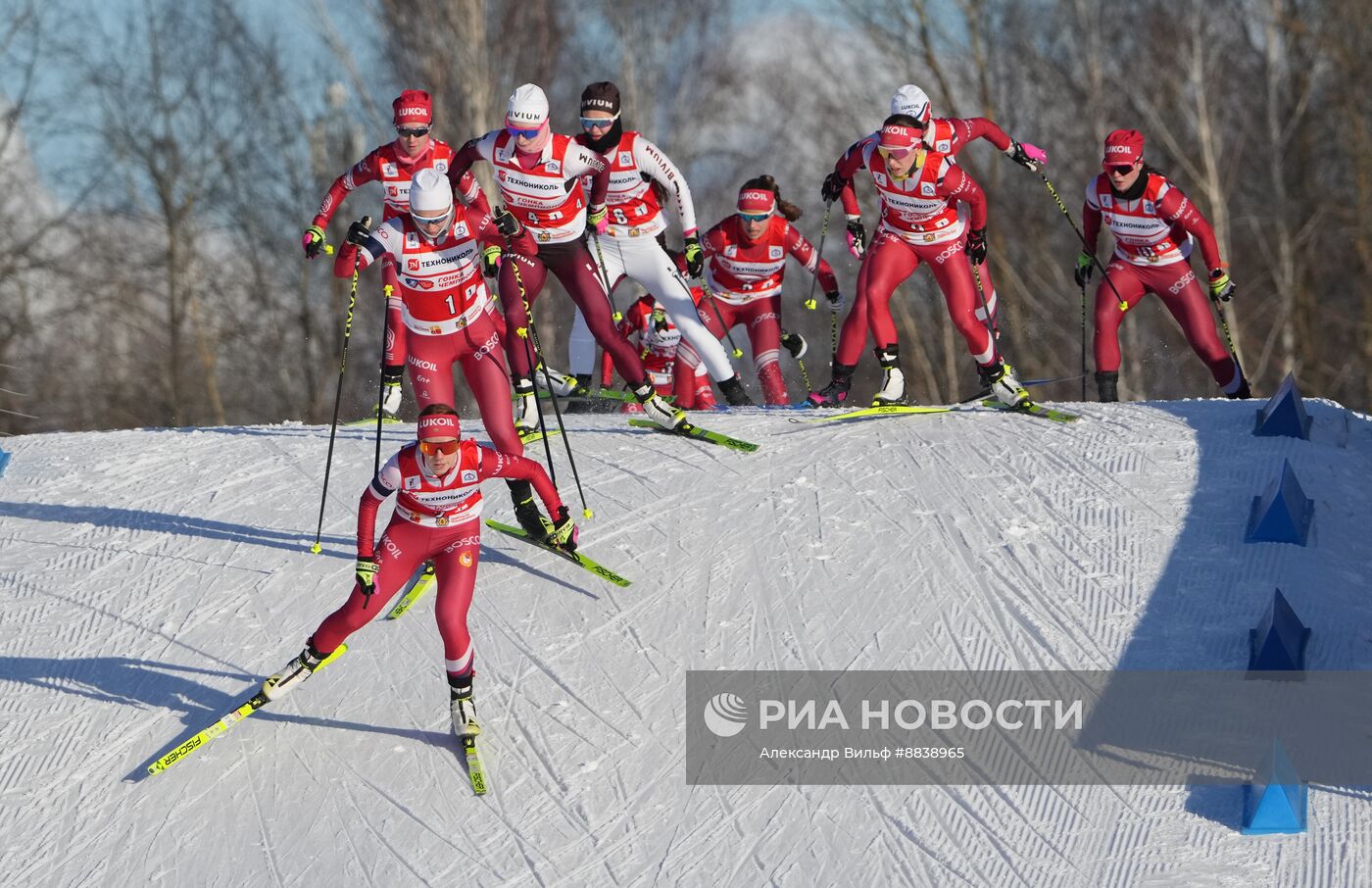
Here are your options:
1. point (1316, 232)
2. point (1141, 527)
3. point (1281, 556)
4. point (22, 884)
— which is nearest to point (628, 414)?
point (1141, 527)

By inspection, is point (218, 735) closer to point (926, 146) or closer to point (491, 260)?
point (491, 260)

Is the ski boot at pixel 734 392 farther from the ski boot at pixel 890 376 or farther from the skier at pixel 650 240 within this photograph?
the ski boot at pixel 890 376

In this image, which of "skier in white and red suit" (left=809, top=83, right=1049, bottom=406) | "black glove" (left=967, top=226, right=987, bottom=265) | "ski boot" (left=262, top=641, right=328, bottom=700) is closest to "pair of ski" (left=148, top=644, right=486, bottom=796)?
"ski boot" (left=262, top=641, right=328, bottom=700)

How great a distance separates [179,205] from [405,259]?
1803 centimetres

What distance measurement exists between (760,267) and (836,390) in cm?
145

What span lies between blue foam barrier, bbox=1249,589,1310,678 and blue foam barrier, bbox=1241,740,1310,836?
2.80ft

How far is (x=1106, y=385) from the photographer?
9.54 metres

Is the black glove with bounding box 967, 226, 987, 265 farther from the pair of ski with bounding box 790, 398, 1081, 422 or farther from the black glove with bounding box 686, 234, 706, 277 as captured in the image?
the black glove with bounding box 686, 234, 706, 277

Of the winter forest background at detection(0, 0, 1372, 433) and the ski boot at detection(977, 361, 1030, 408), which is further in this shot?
the winter forest background at detection(0, 0, 1372, 433)

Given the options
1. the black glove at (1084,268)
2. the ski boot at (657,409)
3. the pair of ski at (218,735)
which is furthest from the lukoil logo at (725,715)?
the black glove at (1084,268)

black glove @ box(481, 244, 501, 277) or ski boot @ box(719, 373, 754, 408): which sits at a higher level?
black glove @ box(481, 244, 501, 277)

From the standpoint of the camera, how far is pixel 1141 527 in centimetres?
780

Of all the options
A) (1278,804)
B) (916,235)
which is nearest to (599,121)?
(916,235)

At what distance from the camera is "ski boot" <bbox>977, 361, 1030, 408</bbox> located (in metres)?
9.08
